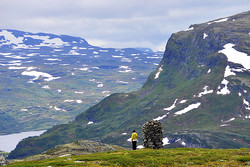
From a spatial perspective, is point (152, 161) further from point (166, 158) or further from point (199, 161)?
point (199, 161)

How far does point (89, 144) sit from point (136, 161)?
35.0 meters

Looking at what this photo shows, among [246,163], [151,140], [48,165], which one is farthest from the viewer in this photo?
[151,140]

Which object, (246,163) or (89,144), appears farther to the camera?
(89,144)

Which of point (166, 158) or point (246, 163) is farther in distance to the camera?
point (166, 158)

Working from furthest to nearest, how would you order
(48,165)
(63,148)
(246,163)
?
(63,148) < (48,165) < (246,163)

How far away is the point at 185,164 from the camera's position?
38531 millimetres

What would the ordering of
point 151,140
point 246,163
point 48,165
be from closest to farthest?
point 246,163, point 48,165, point 151,140

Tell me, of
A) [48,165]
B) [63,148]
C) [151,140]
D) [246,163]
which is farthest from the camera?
[63,148]

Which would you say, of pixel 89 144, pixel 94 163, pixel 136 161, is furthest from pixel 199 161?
pixel 89 144

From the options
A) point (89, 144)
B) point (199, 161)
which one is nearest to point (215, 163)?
point (199, 161)

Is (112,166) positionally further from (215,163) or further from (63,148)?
(63,148)

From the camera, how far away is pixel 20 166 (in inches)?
1599

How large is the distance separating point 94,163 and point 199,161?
44.4 feet

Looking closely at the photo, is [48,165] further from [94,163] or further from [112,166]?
[112,166]
